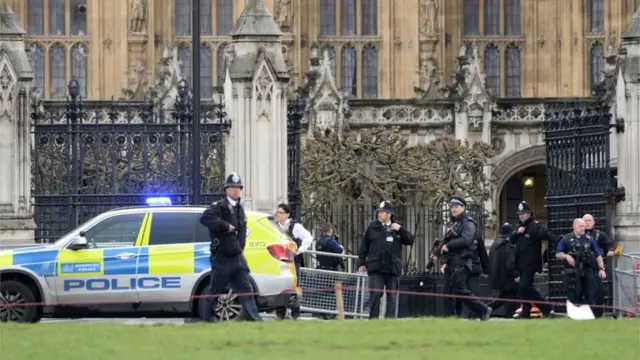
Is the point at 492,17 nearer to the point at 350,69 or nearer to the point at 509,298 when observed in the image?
the point at 350,69

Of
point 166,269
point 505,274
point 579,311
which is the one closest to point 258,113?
point 505,274

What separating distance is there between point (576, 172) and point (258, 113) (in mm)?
4206

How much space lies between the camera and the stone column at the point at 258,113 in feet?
113

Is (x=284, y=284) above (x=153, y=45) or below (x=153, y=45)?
below

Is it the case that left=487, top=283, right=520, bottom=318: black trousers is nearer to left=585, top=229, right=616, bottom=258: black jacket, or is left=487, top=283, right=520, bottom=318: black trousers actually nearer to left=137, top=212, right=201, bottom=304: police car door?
left=585, top=229, right=616, bottom=258: black jacket

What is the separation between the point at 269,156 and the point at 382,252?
169 inches

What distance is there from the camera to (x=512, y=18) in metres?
70.5

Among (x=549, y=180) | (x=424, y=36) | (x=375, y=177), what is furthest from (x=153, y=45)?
(x=549, y=180)

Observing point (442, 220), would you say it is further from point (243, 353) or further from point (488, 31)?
point (488, 31)

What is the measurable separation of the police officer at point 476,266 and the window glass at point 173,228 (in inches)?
130

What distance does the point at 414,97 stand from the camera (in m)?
65.1

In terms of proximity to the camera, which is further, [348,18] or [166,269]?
[348,18]

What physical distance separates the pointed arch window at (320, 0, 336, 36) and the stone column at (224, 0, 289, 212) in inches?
1356

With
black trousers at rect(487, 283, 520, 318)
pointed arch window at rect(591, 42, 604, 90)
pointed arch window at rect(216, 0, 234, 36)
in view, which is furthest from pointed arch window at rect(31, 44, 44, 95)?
black trousers at rect(487, 283, 520, 318)
